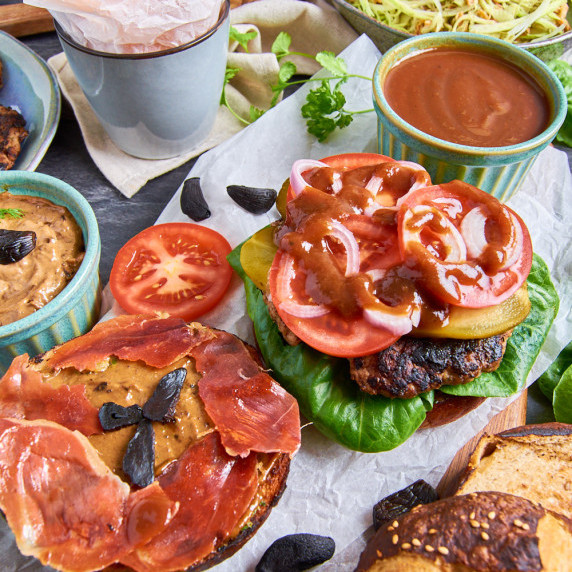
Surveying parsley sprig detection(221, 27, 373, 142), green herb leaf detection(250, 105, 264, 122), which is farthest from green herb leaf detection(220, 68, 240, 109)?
green herb leaf detection(250, 105, 264, 122)

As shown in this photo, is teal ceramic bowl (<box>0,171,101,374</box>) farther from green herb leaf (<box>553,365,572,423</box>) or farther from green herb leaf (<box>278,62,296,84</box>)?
green herb leaf (<box>553,365,572,423</box>)

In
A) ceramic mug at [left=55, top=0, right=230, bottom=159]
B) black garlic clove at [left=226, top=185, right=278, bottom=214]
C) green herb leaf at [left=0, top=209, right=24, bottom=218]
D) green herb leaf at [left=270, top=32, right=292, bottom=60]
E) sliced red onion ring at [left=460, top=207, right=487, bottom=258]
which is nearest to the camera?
sliced red onion ring at [left=460, top=207, right=487, bottom=258]

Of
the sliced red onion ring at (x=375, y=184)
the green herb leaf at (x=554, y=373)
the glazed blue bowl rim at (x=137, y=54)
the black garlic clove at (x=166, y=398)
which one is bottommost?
the green herb leaf at (x=554, y=373)

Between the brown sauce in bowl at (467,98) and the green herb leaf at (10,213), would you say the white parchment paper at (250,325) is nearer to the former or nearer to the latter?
the brown sauce in bowl at (467,98)

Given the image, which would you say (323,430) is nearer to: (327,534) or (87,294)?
(327,534)

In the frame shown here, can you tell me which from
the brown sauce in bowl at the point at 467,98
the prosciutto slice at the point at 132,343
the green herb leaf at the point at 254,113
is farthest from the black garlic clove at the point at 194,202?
the brown sauce in bowl at the point at 467,98

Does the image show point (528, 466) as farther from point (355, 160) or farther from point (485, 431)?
point (355, 160)

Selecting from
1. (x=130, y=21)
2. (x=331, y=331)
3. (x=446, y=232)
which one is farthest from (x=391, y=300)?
(x=130, y=21)
